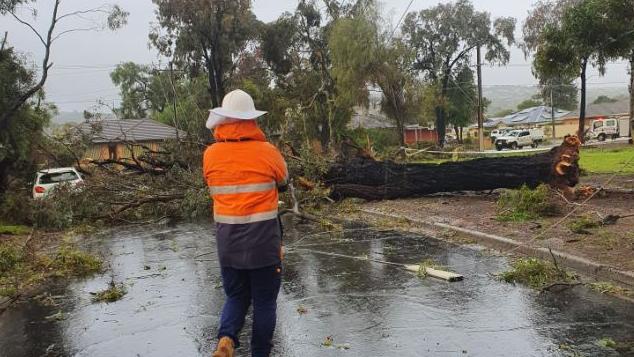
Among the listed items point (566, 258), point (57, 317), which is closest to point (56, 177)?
point (57, 317)

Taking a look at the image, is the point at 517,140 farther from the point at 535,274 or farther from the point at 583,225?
the point at 535,274

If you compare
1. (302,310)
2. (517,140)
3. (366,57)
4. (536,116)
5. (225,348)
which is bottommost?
(517,140)

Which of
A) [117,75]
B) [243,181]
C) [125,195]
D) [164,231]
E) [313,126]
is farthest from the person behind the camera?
[117,75]

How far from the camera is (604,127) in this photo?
48844 mm

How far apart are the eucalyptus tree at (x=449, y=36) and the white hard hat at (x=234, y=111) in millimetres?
45015

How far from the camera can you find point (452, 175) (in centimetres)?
1209

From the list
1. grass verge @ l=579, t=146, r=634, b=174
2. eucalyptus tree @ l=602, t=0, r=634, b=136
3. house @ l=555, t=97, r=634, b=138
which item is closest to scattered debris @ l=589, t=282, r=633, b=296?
eucalyptus tree @ l=602, t=0, r=634, b=136

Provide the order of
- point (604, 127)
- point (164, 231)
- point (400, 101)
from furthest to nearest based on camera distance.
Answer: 1. point (604, 127)
2. point (400, 101)
3. point (164, 231)

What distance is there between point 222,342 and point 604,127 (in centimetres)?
5131

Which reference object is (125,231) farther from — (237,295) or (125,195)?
(237,295)

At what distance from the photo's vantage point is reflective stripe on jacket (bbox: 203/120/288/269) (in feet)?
12.4

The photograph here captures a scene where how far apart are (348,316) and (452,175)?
7392mm

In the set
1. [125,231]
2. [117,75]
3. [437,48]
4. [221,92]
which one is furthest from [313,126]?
[117,75]

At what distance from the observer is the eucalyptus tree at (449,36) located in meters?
49.5
